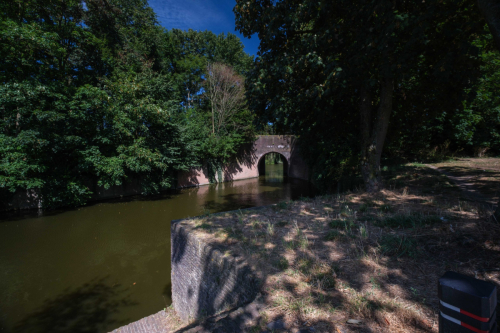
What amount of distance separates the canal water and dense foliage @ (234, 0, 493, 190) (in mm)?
3979

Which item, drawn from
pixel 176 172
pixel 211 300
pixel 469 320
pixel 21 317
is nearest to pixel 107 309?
pixel 21 317

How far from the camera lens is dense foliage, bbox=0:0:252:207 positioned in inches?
410

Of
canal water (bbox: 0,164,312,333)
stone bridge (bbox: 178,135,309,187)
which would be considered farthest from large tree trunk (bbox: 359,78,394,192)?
stone bridge (bbox: 178,135,309,187)

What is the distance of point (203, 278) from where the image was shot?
3.99 m

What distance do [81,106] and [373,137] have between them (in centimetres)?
1290

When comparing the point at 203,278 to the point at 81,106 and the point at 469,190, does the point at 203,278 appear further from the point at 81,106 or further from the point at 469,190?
the point at 81,106

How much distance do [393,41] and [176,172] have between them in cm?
1743

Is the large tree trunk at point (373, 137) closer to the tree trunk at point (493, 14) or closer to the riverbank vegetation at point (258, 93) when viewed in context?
the riverbank vegetation at point (258, 93)

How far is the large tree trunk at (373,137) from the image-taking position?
20.7ft

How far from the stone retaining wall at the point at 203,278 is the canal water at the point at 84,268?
1.08 meters

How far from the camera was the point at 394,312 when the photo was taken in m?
2.04

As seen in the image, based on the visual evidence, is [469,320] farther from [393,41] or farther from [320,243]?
[393,41]

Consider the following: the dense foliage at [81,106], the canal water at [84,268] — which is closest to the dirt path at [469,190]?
the canal water at [84,268]

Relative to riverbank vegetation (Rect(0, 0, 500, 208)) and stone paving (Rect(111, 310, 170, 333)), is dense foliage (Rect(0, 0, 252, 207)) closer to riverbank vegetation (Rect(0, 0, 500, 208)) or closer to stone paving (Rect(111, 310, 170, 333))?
riverbank vegetation (Rect(0, 0, 500, 208))
